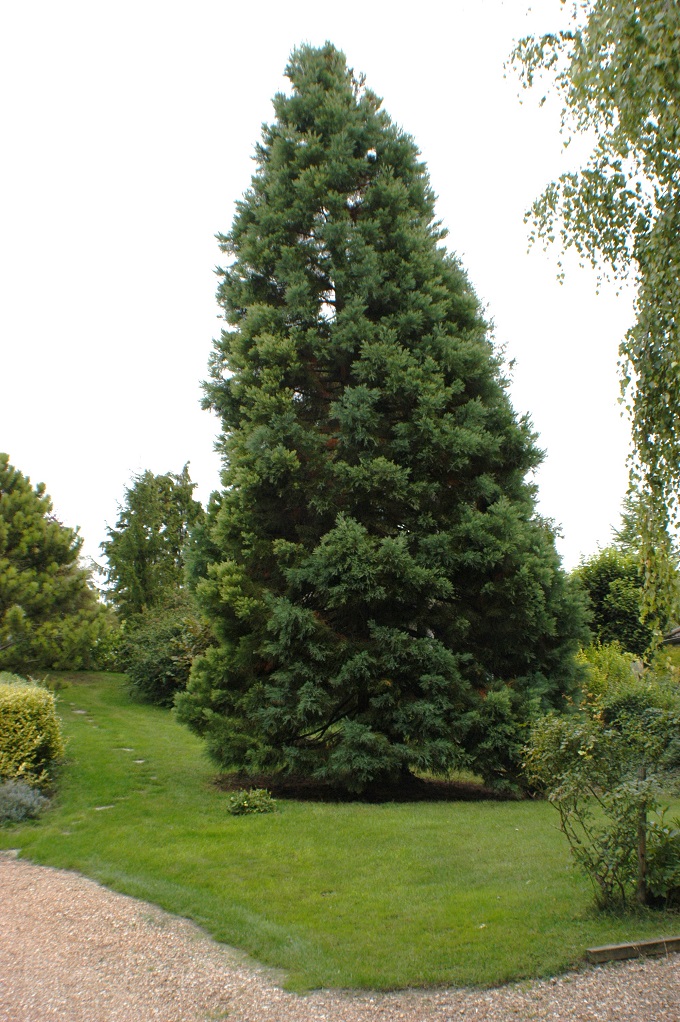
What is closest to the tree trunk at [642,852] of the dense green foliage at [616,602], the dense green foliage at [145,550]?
the dense green foliage at [616,602]

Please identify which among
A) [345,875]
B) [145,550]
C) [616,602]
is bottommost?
[345,875]

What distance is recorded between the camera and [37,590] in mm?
12656

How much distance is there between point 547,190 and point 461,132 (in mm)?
937

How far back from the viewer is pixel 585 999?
4.05 m

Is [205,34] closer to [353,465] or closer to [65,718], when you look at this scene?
[353,465]

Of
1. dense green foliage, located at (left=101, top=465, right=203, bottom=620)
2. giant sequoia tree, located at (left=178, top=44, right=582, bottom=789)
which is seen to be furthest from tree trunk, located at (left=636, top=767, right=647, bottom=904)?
dense green foliage, located at (left=101, top=465, right=203, bottom=620)

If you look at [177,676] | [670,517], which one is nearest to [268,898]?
[670,517]

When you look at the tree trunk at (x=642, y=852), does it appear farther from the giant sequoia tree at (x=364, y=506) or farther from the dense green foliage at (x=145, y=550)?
the dense green foliage at (x=145, y=550)

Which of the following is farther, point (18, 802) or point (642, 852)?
point (18, 802)

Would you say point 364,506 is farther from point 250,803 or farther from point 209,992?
point 209,992

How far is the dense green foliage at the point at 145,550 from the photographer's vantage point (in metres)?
23.7

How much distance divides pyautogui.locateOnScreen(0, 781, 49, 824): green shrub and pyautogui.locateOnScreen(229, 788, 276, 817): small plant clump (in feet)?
7.89

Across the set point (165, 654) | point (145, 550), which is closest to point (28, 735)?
point (165, 654)

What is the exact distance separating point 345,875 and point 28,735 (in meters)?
5.60
